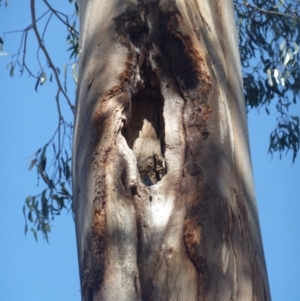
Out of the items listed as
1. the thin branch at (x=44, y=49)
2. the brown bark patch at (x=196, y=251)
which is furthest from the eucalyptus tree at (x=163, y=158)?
the thin branch at (x=44, y=49)

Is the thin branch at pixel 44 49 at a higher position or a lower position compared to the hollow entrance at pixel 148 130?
higher

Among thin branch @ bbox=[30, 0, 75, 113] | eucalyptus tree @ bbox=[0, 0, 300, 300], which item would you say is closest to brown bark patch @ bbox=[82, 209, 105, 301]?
eucalyptus tree @ bbox=[0, 0, 300, 300]

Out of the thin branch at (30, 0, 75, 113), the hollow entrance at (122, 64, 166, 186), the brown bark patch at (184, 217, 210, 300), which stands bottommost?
the brown bark patch at (184, 217, 210, 300)

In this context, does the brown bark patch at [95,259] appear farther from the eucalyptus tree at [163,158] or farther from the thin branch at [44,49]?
the thin branch at [44,49]

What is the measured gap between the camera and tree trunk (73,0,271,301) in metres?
→ 1.66

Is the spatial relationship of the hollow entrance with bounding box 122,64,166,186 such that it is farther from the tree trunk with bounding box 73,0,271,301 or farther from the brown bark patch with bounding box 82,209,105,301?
the brown bark patch with bounding box 82,209,105,301

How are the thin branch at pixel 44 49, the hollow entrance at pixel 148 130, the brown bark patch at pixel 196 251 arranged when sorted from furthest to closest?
the thin branch at pixel 44 49 → the hollow entrance at pixel 148 130 → the brown bark patch at pixel 196 251

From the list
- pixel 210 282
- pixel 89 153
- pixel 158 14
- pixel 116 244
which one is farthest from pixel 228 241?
pixel 158 14

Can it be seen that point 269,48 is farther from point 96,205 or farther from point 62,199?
point 96,205

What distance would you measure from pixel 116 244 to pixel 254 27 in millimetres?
4378

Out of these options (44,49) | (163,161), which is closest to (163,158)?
(163,161)

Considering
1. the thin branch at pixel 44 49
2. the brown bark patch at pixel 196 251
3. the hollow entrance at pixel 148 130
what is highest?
the thin branch at pixel 44 49

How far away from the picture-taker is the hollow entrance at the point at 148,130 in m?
1.92

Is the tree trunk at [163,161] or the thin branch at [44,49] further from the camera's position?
the thin branch at [44,49]
